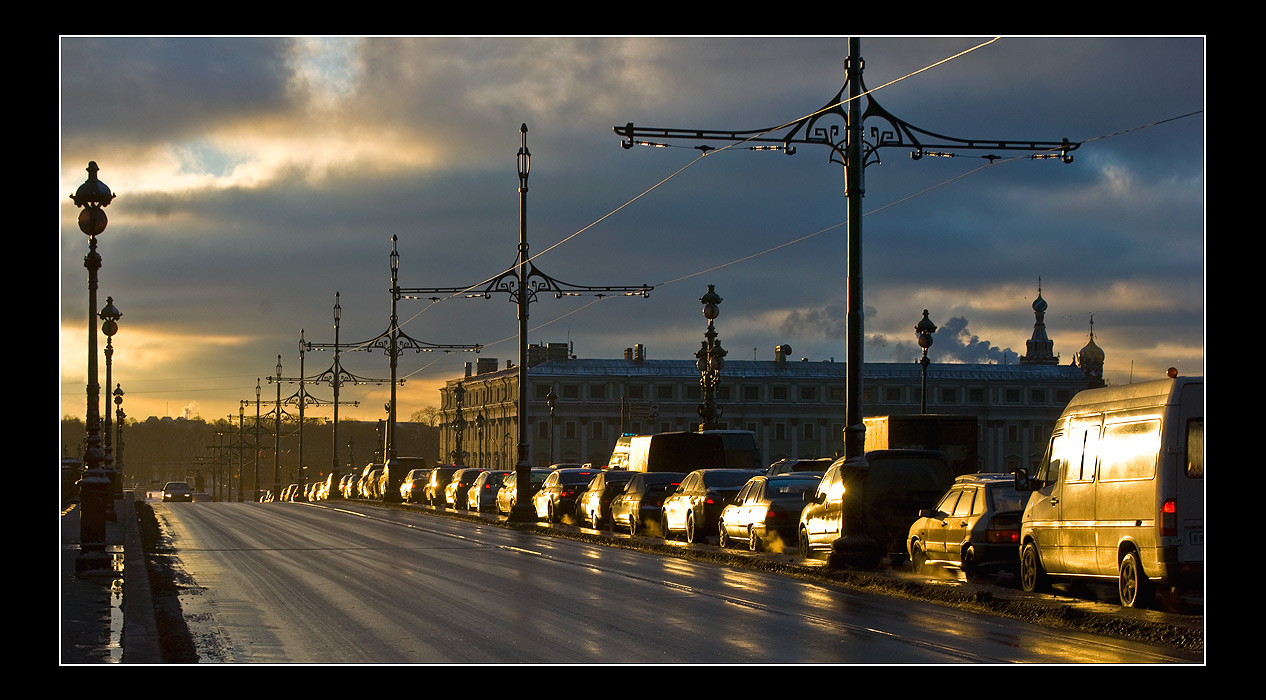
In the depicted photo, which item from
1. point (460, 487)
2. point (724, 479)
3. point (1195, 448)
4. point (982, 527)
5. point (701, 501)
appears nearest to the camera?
point (1195, 448)

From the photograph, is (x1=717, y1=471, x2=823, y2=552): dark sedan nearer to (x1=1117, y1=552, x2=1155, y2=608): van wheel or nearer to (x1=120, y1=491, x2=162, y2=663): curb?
(x1=1117, y1=552, x2=1155, y2=608): van wheel

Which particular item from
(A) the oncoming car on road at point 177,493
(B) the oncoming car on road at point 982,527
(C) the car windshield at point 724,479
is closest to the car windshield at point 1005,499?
(B) the oncoming car on road at point 982,527

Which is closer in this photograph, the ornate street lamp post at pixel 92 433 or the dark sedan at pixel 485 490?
the ornate street lamp post at pixel 92 433

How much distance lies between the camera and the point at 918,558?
69.4 ft

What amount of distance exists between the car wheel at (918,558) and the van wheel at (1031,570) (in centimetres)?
268

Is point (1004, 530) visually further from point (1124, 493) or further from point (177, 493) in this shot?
point (177, 493)

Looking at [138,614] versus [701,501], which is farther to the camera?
[701,501]

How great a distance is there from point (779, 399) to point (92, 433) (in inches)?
5077

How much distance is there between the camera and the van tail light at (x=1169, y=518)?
14.5 m

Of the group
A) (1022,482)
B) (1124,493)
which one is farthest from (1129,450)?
(1022,482)

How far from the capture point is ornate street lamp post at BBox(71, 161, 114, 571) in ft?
70.2

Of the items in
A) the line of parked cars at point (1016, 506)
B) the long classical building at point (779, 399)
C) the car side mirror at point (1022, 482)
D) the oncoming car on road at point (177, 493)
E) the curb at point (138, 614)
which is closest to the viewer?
the curb at point (138, 614)

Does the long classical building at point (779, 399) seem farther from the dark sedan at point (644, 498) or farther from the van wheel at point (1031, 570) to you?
the van wheel at point (1031, 570)
